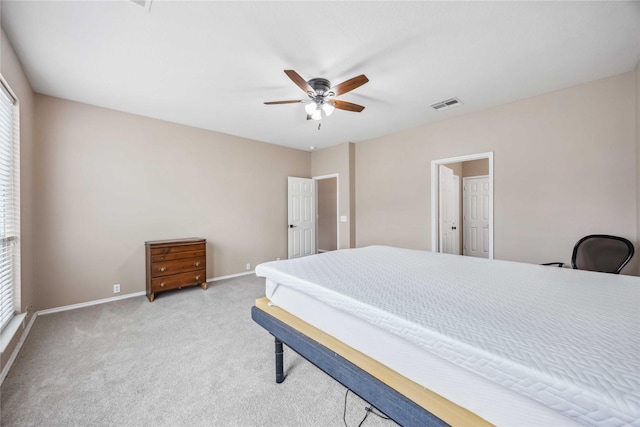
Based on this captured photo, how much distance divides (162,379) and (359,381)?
159 cm

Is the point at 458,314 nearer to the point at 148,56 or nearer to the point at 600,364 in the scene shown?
the point at 600,364

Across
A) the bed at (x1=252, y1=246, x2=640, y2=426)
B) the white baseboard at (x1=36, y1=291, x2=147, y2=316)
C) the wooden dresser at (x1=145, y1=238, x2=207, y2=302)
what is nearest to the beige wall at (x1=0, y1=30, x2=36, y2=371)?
the white baseboard at (x1=36, y1=291, x2=147, y2=316)

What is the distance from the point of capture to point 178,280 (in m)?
3.57

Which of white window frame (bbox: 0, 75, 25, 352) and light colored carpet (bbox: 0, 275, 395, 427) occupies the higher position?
white window frame (bbox: 0, 75, 25, 352)

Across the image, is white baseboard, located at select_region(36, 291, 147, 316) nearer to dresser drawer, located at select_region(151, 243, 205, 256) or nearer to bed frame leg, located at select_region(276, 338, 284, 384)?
dresser drawer, located at select_region(151, 243, 205, 256)

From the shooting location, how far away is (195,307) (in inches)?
123

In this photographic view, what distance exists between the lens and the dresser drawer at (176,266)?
11.1 feet

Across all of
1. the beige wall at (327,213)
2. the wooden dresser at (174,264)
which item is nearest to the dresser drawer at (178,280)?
the wooden dresser at (174,264)

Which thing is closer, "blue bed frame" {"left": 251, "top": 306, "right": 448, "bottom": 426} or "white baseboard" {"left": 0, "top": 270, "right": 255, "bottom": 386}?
"blue bed frame" {"left": 251, "top": 306, "right": 448, "bottom": 426}

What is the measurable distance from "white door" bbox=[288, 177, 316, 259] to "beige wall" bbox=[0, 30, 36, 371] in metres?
3.63

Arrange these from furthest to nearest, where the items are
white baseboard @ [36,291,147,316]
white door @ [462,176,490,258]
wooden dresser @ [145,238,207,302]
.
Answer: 1. white door @ [462,176,490,258]
2. wooden dresser @ [145,238,207,302]
3. white baseboard @ [36,291,147,316]

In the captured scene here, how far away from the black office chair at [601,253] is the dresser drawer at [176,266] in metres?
4.58

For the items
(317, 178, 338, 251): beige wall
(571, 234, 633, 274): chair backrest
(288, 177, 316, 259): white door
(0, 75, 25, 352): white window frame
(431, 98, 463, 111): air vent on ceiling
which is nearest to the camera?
(0, 75, 25, 352): white window frame

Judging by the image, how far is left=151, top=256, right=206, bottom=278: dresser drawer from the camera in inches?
133
